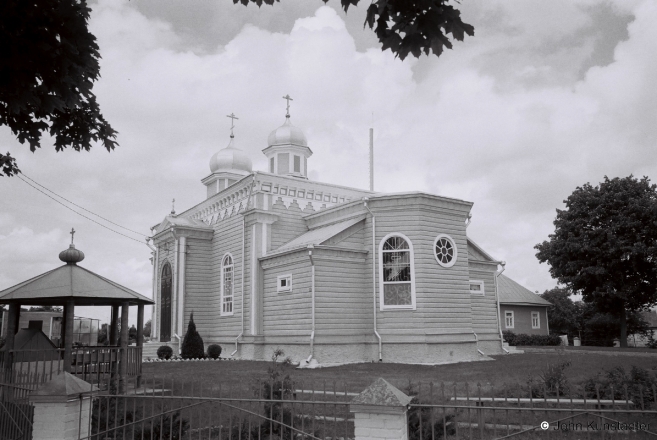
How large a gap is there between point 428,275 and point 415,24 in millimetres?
14369

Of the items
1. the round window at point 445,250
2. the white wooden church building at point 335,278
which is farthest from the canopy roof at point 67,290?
the round window at point 445,250

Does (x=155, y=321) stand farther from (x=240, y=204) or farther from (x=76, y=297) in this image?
(x=76, y=297)

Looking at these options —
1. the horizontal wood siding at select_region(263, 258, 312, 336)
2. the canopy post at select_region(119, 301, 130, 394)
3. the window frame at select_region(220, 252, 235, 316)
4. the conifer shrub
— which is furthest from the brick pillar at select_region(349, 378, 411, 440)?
the window frame at select_region(220, 252, 235, 316)

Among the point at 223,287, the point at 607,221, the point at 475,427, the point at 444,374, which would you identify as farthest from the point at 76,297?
the point at 607,221

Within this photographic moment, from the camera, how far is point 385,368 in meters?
17.1

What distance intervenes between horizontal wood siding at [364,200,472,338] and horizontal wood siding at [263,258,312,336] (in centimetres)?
229

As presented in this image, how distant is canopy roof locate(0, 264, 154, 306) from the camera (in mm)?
11188

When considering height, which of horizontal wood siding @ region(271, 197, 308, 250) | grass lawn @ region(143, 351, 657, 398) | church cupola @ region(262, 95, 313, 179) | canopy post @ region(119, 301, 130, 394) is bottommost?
grass lawn @ region(143, 351, 657, 398)

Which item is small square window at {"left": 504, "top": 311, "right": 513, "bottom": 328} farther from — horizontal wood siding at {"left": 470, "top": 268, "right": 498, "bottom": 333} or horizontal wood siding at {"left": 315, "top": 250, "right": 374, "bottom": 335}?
Answer: horizontal wood siding at {"left": 315, "top": 250, "right": 374, "bottom": 335}

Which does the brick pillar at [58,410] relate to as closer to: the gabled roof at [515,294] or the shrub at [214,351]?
the shrub at [214,351]

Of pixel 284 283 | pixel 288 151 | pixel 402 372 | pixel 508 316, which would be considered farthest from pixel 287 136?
pixel 508 316

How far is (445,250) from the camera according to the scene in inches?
781

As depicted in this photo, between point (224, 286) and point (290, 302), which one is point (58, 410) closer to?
point (290, 302)

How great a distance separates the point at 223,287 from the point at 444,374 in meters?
12.5
